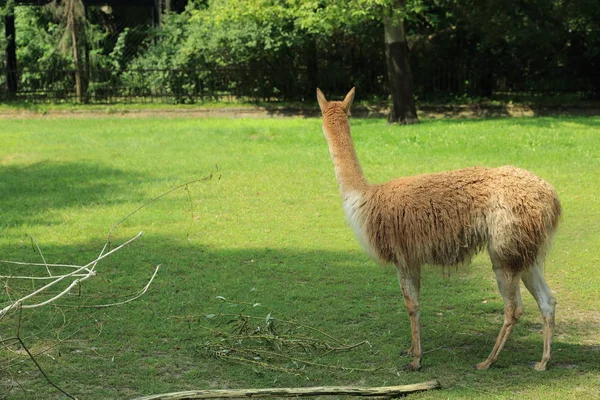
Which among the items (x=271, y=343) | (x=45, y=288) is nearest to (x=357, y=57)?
(x=271, y=343)

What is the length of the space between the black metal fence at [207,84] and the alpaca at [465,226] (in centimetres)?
2162

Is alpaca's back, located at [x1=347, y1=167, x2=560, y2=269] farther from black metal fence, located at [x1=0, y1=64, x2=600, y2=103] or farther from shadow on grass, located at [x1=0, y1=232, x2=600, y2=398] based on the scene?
black metal fence, located at [x1=0, y1=64, x2=600, y2=103]

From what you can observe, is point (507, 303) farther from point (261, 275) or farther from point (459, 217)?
point (261, 275)

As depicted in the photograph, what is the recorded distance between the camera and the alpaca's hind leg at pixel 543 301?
18.6ft

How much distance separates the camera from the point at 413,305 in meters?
5.80

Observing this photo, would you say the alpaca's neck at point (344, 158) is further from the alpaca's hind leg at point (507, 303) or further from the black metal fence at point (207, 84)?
the black metal fence at point (207, 84)

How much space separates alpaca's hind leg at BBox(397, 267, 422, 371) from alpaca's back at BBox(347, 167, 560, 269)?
0.10 meters

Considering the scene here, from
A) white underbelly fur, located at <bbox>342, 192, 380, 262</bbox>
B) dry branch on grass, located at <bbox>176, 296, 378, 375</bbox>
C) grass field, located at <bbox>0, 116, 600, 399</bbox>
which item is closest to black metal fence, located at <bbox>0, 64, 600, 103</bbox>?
grass field, located at <bbox>0, 116, 600, 399</bbox>

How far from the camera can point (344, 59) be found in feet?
91.4

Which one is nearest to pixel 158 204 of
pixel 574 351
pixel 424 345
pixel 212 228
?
pixel 212 228

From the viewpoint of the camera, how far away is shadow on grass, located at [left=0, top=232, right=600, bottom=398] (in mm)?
Answer: 5633

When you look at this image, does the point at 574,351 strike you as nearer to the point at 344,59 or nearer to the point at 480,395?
the point at 480,395

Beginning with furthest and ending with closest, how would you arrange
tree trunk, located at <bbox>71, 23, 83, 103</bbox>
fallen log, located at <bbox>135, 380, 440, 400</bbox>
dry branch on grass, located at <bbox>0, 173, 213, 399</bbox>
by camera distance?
tree trunk, located at <bbox>71, 23, 83, 103</bbox>, fallen log, located at <bbox>135, 380, 440, 400</bbox>, dry branch on grass, located at <bbox>0, 173, 213, 399</bbox>

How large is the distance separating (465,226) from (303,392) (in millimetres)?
1631
